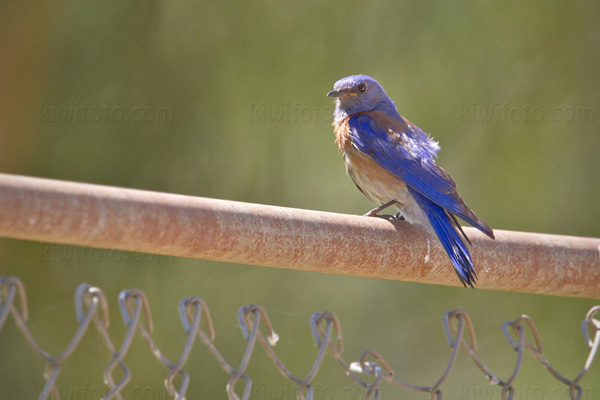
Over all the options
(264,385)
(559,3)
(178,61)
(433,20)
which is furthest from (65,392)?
(559,3)

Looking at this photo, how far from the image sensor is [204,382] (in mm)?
5707

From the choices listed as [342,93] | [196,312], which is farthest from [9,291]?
[342,93]

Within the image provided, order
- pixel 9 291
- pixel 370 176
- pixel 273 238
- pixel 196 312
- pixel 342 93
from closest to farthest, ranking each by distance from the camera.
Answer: pixel 9 291 < pixel 196 312 < pixel 273 238 < pixel 370 176 < pixel 342 93

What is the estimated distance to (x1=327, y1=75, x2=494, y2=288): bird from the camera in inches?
125

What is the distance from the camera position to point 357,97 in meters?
4.37

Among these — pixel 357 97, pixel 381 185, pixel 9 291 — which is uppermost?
pixel 357 97

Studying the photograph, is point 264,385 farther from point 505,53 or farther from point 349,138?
point 505,53

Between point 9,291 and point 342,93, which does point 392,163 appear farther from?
point 9,291

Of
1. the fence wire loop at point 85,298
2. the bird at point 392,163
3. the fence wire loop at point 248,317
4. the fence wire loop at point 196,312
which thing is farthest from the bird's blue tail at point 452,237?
the fence wire loop at point 85,298

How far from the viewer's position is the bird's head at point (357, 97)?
436 centimetres

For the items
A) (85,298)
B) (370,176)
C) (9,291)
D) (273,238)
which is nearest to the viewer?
(9,291)

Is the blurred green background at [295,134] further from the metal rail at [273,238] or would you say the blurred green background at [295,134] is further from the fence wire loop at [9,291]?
the fence wire loop at [9,291]

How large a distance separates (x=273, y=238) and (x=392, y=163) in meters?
1.81

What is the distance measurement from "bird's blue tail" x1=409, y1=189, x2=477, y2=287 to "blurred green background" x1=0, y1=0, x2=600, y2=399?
9.71ft
